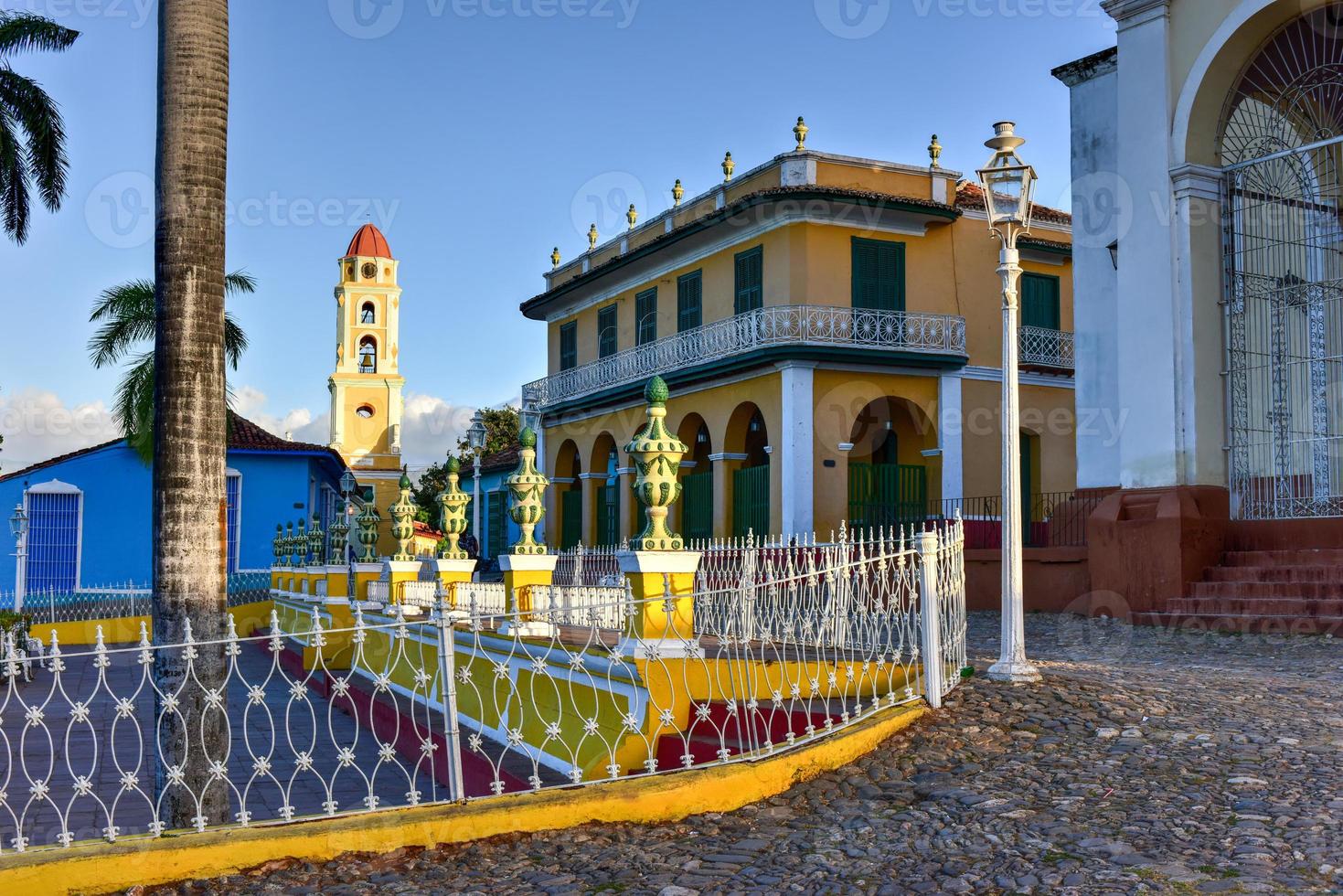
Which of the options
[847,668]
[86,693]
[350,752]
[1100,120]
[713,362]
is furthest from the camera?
[713,362]

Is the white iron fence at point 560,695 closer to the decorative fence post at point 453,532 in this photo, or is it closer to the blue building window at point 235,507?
the decorative fence post at point 453,532

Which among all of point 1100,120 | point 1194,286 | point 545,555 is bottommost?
point 545,555

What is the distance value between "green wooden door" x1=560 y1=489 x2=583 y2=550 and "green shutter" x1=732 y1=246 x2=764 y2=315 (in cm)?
833

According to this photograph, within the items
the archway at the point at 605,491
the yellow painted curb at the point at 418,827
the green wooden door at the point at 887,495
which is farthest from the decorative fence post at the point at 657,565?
the archway at the point at 605,491

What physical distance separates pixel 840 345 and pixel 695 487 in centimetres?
486

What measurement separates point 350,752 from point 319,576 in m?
12.1

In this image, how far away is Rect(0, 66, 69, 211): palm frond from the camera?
57.8 feet

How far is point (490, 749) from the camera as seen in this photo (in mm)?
8609

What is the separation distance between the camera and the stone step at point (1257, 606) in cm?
1077

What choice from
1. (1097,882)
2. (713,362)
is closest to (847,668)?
(1097,882)

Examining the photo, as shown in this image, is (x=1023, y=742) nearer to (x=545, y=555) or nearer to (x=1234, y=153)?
(x=545, y=555)

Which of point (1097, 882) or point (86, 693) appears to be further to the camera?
point (86, 693)

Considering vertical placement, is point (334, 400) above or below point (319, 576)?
above

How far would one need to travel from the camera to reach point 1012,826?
5.11 m
